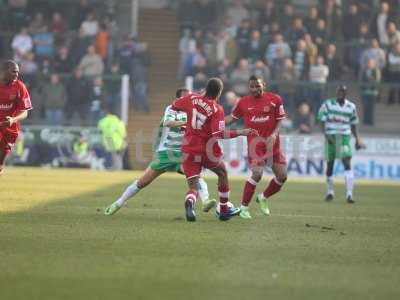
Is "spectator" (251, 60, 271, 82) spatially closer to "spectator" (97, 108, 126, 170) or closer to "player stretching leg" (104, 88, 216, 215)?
"spectator" (97, 108, 126, 170)

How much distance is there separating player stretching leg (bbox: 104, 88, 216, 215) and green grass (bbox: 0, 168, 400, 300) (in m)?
0.29

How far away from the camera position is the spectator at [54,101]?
1218 inches

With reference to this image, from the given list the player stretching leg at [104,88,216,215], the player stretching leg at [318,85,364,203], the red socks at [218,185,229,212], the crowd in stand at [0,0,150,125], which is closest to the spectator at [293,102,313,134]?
the crowd in stand at [0,0,150,125]

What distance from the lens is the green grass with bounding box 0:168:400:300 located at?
823cm

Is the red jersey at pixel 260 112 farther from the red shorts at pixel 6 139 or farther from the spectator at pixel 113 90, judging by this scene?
the spectator at pixel 113 90

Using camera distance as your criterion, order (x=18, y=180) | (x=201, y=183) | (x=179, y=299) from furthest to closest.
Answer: (x=18, y=180) < (x=201, y=183) < (x=179, y=299)

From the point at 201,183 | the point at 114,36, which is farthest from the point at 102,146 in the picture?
the point at 201,183

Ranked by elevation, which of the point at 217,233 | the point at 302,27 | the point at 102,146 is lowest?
the point at 102,146

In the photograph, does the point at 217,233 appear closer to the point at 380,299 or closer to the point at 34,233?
the point at 34,233

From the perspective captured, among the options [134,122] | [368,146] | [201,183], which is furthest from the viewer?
[134,122]

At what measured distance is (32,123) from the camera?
3105 cm

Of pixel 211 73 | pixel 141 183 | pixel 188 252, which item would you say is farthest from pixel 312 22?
pixel 188 252

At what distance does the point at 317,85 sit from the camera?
3025 centimetres

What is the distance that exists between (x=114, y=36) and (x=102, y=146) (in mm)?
3965
